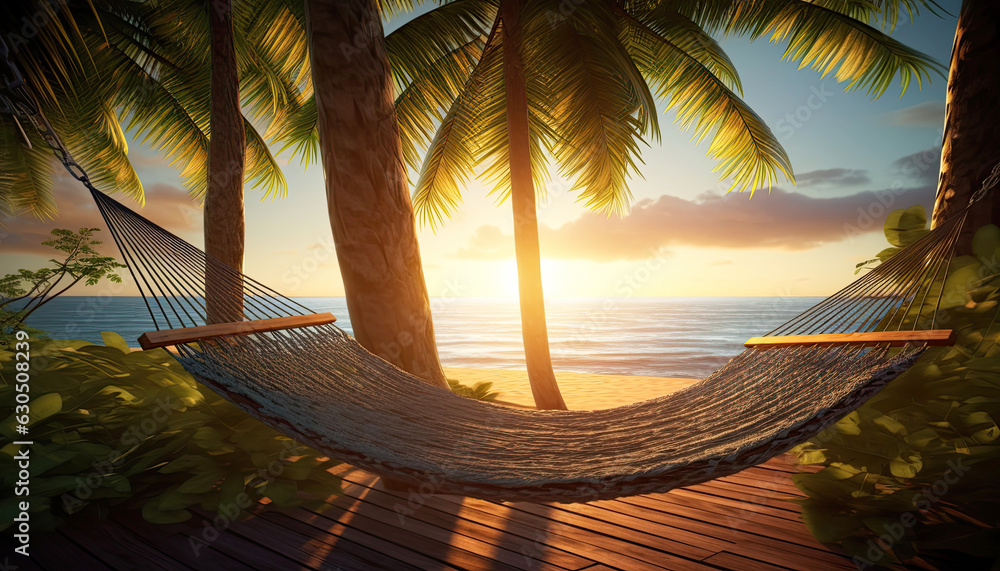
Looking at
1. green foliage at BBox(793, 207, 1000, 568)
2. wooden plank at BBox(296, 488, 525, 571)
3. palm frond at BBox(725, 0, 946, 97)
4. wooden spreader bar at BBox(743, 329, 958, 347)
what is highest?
palm frond at BBox(725, 0, 946, 97)

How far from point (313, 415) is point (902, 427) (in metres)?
1.61

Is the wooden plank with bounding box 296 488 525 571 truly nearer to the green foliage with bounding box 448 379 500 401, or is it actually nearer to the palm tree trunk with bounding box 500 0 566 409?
the green foliage with bounding box 448 379 500 401

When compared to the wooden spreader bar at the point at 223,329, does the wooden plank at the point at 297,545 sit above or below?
below

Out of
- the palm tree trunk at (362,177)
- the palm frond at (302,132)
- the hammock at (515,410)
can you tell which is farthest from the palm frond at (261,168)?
the hammock at (515,410)

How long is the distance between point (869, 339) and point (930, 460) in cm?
35

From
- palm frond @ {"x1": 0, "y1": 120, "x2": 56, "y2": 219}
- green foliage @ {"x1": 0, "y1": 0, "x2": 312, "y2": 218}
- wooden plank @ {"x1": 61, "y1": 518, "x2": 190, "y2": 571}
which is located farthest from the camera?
palm frond @ {"x1": 0, "y1": 120, "x2": 56, "y2": 219}

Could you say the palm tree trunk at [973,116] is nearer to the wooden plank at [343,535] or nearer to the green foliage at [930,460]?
the green foliage at [930,460]

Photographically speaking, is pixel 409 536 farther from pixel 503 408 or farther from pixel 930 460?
pixel 930 460

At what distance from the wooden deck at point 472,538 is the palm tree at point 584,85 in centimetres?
206

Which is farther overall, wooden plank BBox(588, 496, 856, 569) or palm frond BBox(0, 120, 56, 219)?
palm frond BBox(0, 120, 56, 219)

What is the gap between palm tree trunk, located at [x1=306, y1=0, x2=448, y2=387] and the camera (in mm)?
2035

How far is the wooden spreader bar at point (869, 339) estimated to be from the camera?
1233 mm

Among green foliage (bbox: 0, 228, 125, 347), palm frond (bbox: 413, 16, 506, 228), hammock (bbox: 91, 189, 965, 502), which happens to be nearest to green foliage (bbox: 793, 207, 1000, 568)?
hammock (bbox: 91, 189, 965, 502)

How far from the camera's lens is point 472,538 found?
154 cm
